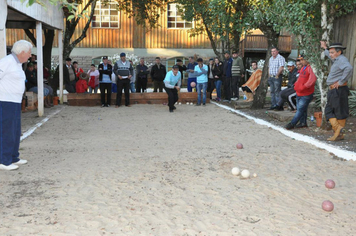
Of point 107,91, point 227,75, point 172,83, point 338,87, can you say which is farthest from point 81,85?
point 338,87

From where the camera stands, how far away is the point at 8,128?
6.06m

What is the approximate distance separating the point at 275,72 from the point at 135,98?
239 inches

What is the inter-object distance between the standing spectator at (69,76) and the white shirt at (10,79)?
1105 centimetres

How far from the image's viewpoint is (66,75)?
55.6 feet

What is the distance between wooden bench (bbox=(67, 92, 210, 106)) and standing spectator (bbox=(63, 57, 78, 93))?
90 cm

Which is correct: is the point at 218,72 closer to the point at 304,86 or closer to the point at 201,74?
the point at 201,74

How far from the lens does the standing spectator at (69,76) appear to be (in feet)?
55.6

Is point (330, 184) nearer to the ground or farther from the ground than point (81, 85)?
nearer to the ground

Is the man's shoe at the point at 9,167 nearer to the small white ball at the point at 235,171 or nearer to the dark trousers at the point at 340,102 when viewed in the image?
the small white ball at the point at 235,171

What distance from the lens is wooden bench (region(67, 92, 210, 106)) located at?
54.0 feet

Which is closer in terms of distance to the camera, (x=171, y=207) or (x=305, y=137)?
(x=171, y=207)

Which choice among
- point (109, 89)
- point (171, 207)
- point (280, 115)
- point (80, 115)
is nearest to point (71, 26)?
point (109, 89)

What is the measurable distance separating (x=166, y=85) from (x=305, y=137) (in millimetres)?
6132

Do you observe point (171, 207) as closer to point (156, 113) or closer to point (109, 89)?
point (156, 113)
